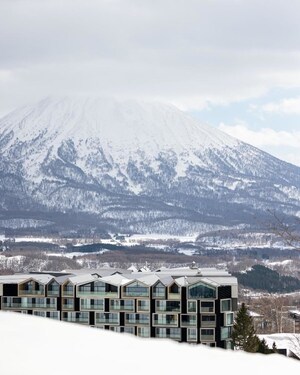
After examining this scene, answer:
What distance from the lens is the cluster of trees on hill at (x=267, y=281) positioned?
12025 centimetres

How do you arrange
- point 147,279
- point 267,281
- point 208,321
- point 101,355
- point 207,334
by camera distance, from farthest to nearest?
1. point 267,281
2. point 147,279
3. point 208,321
4. point 207,334
5. point 101,355

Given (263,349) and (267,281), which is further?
(267,281)

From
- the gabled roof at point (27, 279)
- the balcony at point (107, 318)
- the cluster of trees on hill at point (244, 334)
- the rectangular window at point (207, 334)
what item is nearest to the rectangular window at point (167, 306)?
the rectangular window at point (207, 334)

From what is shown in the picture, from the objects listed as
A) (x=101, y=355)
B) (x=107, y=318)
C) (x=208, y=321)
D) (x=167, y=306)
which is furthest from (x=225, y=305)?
(x=101, y=355)

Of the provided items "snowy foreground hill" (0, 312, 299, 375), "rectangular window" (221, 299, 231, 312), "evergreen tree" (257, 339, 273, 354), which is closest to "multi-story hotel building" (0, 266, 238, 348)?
"rectangular window" (221, 299, 231, 312)

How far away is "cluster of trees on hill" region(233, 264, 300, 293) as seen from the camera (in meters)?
120

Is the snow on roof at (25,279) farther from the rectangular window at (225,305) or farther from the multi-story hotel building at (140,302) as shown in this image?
the rectangular window at (225,305)

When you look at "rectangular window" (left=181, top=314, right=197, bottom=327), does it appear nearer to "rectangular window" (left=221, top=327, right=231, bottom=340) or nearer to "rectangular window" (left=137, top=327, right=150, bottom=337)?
"rectangular window" (left=221, top=327, right=231, bottom=340)

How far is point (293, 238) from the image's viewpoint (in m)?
8.18

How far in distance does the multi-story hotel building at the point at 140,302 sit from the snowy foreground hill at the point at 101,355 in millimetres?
33649

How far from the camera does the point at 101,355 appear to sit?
380cm

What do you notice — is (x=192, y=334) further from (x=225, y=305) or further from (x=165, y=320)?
(x=225, y=305)

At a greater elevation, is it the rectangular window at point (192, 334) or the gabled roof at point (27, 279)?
the gabled roof at point (27, 279)

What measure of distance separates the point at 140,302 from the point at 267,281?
290 feet
